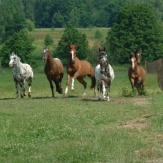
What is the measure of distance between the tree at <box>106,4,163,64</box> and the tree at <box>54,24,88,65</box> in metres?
4.62

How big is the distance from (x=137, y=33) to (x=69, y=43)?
→ 11.3 m

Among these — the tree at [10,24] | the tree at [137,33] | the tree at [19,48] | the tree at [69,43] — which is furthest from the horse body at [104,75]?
the tree at [10,24]

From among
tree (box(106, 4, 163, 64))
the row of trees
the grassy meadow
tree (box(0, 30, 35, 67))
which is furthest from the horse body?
tree (box(0, 30, 35, 67))

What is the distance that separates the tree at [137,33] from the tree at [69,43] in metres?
4.62

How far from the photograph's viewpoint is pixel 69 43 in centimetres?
10481

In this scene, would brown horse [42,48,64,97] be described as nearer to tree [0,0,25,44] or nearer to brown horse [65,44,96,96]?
brown horse [65,44,96,96]

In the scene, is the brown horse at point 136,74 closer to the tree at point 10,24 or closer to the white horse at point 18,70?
the white horse at point 18,70

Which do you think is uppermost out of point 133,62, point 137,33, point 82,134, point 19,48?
point 133,62

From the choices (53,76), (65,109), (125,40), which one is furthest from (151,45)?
(65,109)

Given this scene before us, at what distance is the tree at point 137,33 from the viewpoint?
3770 inches

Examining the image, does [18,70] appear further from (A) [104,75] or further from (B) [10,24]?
(B) [10,24]

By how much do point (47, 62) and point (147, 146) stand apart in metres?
17.0

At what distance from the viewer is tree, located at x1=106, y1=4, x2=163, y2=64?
95.8 meters

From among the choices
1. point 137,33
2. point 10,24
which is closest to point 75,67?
point 137,33
